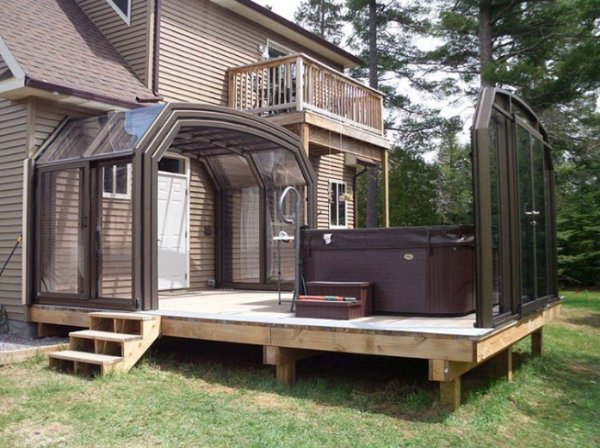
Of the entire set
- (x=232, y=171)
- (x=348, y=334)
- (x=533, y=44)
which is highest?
(x=533, y=44)

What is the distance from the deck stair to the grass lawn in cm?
15

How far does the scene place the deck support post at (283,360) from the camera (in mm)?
5027

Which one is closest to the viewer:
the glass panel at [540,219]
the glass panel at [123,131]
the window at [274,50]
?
the glass panel at [540,219]

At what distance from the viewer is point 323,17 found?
24.4 metres

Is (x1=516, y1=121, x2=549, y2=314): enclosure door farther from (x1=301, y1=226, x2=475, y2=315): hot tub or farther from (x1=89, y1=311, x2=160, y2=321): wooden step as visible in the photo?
(x1=89, y1=311, x2=160, y2=321): wooden step

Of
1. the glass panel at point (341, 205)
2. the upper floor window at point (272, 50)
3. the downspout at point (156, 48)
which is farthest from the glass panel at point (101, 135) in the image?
the glass panel at point (341, 205)

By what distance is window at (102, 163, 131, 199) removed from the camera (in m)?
6.31

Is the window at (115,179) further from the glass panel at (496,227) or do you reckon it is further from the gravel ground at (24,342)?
the glass panel at (496,227)

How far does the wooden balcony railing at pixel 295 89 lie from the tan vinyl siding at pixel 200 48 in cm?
36

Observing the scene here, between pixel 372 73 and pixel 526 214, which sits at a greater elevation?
pixel 372 73

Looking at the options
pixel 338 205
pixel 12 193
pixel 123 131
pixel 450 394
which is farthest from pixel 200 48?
pixel 450 394

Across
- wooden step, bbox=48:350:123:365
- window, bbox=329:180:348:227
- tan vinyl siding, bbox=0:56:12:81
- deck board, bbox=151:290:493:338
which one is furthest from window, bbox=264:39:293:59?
wooden step, bbox=48:350:123:365

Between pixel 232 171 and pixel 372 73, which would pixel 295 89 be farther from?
pixel 372 73

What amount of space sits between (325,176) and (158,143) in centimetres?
651
